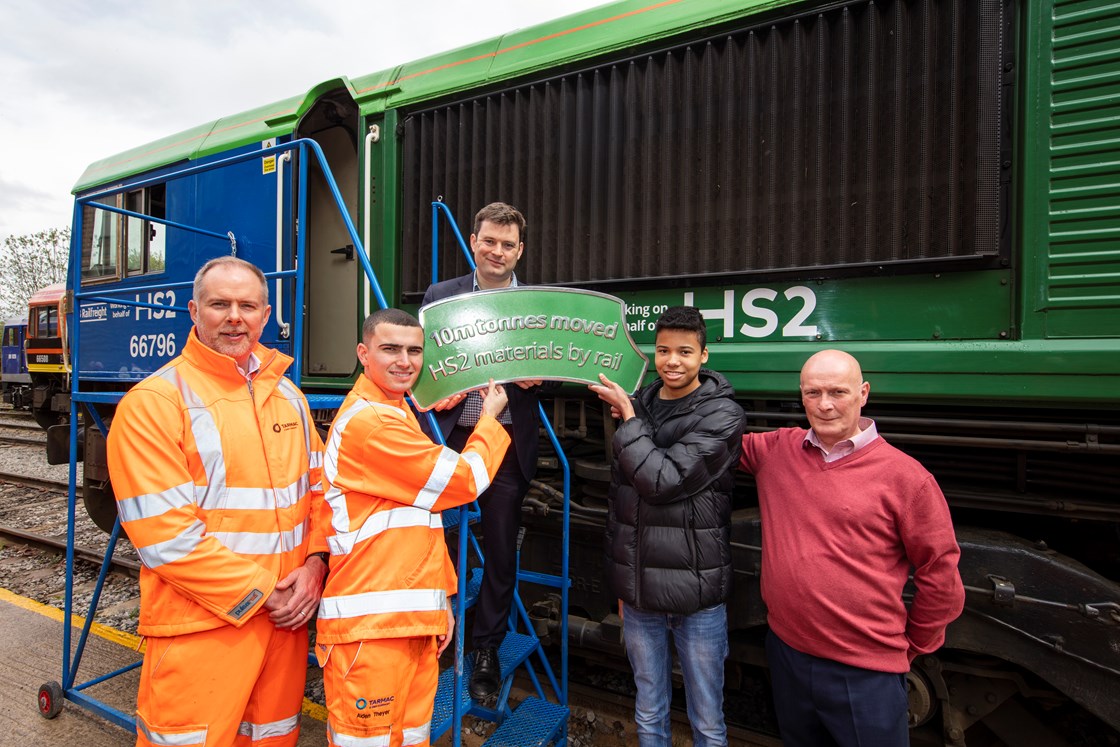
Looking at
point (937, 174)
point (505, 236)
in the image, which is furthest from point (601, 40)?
point (937, 174)

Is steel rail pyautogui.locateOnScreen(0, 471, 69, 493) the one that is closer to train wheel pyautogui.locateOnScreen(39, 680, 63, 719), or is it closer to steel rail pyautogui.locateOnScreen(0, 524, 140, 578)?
steel rail pyautogui.locateOnScreen(0, 524, 140, 578)

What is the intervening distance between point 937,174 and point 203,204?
420cm

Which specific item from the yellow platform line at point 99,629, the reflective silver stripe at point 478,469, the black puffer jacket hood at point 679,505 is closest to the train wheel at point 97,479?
the yellow platform line at point 99,629

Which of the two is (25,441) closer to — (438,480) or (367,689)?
(367,689)

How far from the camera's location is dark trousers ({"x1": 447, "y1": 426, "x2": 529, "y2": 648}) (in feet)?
7.60

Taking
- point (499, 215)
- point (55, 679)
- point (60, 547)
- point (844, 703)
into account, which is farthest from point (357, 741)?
point (60, 547)

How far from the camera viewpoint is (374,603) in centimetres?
170

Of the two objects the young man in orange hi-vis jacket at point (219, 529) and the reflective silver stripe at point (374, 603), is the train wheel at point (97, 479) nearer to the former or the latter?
the young man in orange hi-vis jacket at point (219, 529)

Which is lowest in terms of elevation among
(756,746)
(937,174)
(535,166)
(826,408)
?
(756,746)

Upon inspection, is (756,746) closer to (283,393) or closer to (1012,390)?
(1012,390)

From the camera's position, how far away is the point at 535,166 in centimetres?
306

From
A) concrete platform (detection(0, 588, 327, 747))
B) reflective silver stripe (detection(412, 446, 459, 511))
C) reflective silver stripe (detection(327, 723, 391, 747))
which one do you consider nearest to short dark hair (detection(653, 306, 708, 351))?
reflective silver stripe (detection(412, 446, 459, 511))

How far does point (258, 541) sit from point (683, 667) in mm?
1402

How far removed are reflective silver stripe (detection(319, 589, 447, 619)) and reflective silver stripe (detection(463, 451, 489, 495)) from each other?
334mm
